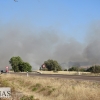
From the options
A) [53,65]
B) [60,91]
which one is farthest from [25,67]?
[60,91]

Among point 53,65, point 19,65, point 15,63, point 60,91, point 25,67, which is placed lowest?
point 60,91

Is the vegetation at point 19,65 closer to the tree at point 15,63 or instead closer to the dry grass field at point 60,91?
the tree at point 15,63

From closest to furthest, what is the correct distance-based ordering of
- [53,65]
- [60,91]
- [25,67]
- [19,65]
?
[60,91] → [25,67] → [19,65] → [53,65]

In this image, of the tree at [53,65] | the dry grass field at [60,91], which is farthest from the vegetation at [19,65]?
the dry grass field at [60,91]

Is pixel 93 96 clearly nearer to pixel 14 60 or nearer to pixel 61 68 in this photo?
pixel 14 60

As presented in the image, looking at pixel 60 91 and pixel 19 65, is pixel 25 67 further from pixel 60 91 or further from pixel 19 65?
pixel 60 91

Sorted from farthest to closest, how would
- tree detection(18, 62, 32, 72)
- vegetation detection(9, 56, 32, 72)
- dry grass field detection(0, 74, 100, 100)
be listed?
vegetation detection(9, 56, 32, 72)
tree detection(18, 62, 32, 72)
dry grass field detection(0, 74, 100, 100)

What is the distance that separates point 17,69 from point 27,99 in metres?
113

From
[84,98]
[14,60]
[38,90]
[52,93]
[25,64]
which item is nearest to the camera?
[84,98]

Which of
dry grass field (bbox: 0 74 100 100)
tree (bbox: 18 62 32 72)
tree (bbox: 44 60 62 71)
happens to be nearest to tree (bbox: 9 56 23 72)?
tree (bbox: 18 62 32 72)

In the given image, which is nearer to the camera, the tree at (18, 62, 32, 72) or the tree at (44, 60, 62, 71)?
the tree at (18, 62, 32, 72)

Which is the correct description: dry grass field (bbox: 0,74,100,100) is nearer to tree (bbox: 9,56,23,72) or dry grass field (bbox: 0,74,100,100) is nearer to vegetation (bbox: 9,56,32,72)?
vegetation (bbox: 9,56,32,72)

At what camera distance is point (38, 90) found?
22.1 metres

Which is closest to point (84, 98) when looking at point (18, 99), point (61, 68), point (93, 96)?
point (93, 96)
